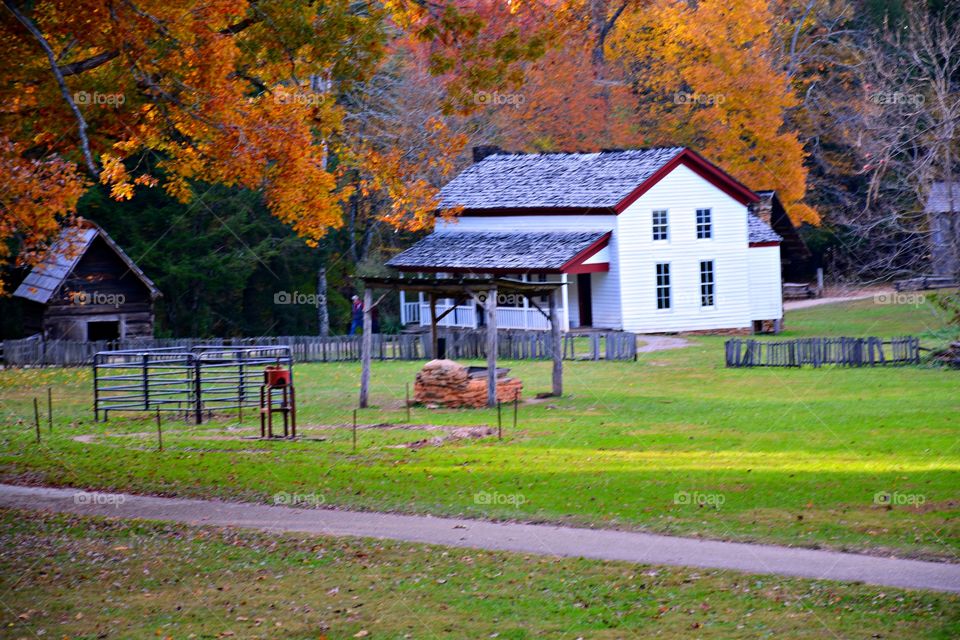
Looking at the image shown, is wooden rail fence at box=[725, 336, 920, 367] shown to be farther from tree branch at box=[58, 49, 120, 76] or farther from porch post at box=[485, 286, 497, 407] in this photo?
tree branch at box=[58, 49, 120, 76]

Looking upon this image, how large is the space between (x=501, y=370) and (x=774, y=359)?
1076cm

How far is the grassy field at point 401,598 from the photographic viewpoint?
10922 mm

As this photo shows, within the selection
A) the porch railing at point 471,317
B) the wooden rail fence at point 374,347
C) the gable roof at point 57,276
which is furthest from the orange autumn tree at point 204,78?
the porch railing at point 471,317

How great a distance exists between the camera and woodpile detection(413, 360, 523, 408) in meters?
29.0

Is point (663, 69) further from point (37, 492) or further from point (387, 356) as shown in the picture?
point (37, 492)

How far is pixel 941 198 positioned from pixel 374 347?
21.6 metres

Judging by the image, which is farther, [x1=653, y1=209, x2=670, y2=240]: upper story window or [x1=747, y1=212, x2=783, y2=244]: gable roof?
[x1=747, y1=212, x2=783, y2=244]: gable roof

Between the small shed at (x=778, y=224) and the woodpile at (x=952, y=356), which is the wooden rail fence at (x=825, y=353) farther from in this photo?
the small shed at (x=778, y=224)

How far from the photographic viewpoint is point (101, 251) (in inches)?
1812

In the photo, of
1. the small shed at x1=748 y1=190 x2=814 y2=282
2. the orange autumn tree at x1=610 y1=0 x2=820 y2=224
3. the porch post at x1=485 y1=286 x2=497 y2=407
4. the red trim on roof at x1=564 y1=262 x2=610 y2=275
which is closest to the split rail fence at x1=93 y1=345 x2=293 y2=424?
the porch post at x1=485 y1=286 x2=497 y2=407

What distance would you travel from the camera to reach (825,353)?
36500mm

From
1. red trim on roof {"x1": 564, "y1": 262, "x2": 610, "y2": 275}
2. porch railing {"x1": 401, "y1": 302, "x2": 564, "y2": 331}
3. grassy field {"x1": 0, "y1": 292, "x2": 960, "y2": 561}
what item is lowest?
grassy field {"x1": 0, "y1": 292, "x2": 960, "y2": 561}

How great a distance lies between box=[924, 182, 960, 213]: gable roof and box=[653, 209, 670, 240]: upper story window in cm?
1015

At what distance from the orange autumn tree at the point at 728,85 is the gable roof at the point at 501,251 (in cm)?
1118
